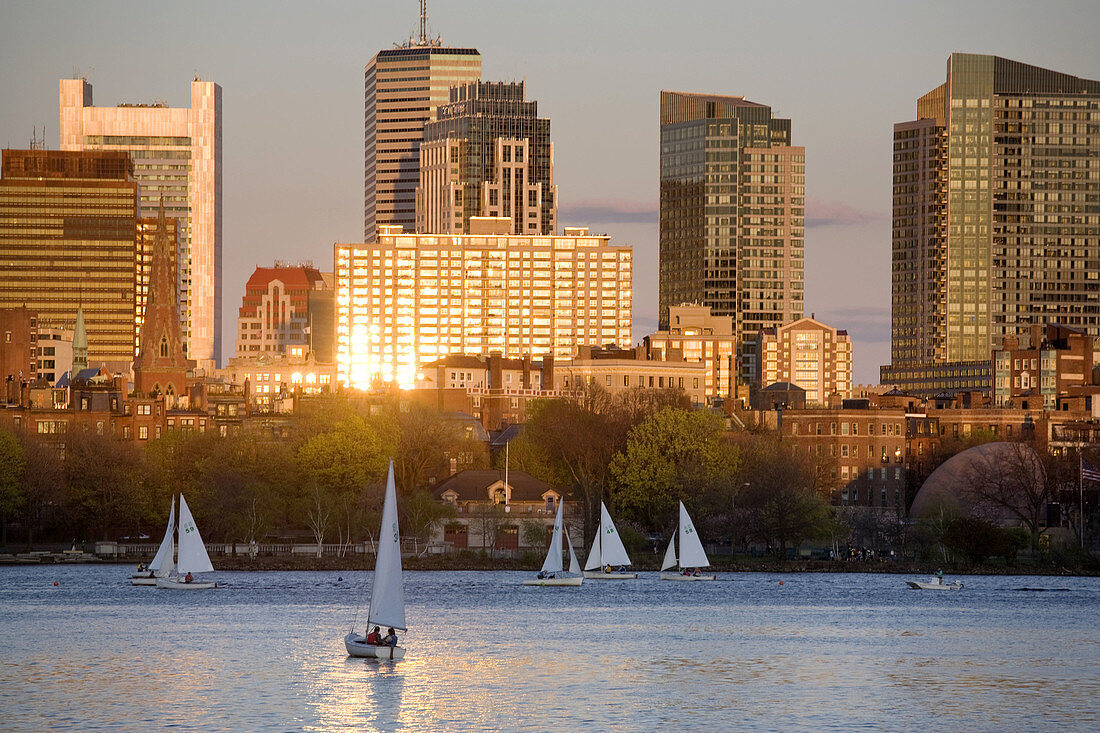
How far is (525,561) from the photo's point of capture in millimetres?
168500

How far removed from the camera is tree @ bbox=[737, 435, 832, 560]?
16550 cm

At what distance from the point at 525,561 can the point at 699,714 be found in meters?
91.7

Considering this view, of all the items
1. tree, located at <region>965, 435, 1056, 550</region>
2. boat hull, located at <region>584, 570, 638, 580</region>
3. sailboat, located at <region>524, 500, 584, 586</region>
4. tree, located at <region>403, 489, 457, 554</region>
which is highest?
tree, located at <region>965, 435, 1056, 550</region>

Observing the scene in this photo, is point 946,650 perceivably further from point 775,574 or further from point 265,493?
point 265,493

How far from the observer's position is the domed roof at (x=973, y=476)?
600ft

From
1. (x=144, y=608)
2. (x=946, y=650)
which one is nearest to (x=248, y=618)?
(x=144, y=608)

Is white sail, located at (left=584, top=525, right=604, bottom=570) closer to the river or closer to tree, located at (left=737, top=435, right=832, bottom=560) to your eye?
the river

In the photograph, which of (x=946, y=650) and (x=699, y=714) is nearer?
(x=699, y=714)

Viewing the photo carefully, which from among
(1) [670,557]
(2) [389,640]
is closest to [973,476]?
(1) [670,557]

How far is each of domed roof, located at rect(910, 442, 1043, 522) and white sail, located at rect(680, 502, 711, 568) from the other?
35670mm

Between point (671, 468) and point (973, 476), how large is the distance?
3579 cm

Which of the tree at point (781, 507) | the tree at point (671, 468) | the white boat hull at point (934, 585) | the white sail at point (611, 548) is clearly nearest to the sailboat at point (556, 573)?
the white sail at point (611, 548)

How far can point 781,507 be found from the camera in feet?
541

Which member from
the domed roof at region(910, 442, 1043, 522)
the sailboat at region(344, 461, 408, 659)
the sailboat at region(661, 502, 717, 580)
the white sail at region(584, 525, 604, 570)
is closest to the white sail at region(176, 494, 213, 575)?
the white sail at region(584, 525, 604, 570)
